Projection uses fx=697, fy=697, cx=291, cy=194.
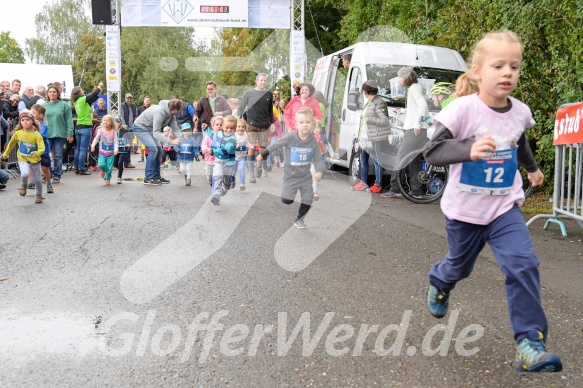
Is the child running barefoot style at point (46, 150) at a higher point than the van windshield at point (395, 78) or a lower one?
lower

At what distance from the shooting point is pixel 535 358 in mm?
3320

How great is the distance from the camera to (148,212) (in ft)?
31.9

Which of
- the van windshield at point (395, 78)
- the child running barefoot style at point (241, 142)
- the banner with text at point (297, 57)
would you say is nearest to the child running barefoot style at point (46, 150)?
the child running barefoot style at point (241, 142)

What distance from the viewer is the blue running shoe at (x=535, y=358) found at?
3287 millimetres

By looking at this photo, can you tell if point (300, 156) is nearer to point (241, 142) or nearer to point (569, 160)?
point (569, 160)

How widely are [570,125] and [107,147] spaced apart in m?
9.25

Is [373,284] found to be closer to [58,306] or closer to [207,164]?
[58,306]

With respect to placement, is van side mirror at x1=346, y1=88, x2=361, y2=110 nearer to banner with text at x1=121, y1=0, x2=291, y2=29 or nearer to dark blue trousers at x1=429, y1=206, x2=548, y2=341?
dark blue trousers at x1=429, y1=206, x2=548, y2=341

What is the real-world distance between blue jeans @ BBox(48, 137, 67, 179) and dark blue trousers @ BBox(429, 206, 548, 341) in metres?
11.3

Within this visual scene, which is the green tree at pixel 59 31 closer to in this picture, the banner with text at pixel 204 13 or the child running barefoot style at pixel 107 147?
the banner with text at pixel 204 13

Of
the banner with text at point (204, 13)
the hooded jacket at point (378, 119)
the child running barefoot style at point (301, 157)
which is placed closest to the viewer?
the child running barefoot style at point (301, 157)

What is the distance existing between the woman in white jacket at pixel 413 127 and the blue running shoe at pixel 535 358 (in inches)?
302

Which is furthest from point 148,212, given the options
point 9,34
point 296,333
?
point 9,34

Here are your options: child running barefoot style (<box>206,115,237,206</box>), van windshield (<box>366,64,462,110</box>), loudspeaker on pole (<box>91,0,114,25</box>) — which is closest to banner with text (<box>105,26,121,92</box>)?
loudspeaker on pole (<box>91,0,114,25</box>)
